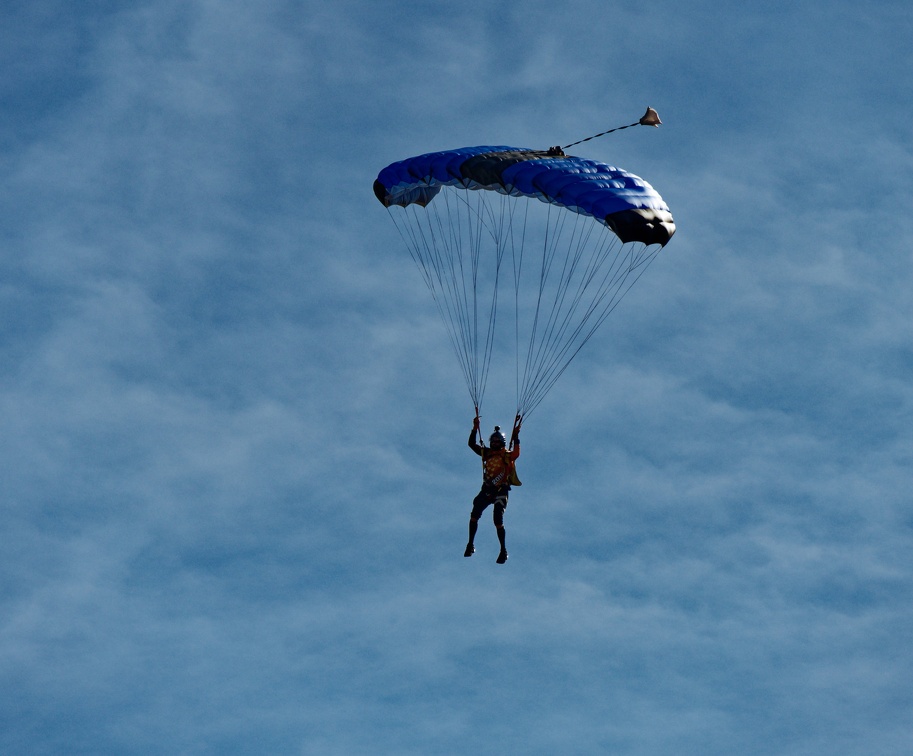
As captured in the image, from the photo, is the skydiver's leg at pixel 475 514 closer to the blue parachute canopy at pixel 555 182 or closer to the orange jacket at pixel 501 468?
the orange jacket at pixel 501 468

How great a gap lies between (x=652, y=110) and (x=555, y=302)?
4817 millimetres

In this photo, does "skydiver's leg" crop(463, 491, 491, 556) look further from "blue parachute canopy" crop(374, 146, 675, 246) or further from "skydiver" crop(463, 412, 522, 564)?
"blue parachute canopy" crop(374, 146, 675, 246)

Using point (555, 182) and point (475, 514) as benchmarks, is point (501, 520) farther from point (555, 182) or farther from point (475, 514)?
point (555, 182)

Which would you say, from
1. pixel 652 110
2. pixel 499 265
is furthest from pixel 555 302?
pixel 652 110

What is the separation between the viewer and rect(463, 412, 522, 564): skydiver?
153 feet

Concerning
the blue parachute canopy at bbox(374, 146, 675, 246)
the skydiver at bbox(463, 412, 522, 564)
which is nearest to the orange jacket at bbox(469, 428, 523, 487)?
the skydiver at bbox(463, 412, 522, 564)

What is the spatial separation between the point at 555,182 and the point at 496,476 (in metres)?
6.32

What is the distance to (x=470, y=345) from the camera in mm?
46500

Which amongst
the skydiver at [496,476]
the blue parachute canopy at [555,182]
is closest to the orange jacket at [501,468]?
the skydiver at [496,476]

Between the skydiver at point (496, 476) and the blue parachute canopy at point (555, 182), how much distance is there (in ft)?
16.2

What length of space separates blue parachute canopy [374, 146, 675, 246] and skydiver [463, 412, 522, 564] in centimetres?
494

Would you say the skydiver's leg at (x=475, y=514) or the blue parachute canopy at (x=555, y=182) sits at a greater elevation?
the blue parachute canopy at (x=555, y=182)

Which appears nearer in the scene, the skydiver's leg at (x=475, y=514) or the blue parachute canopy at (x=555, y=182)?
the blue parachute canopy at (x=555, y=182)

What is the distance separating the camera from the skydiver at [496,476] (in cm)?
4669
